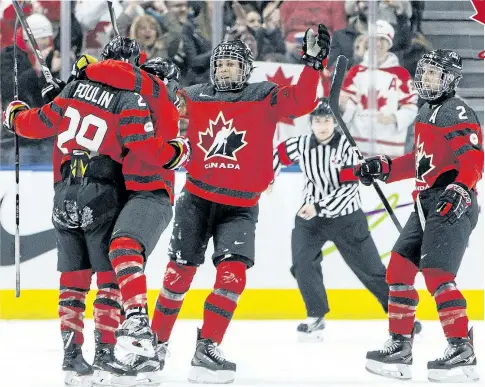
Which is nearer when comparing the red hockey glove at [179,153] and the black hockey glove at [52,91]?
the red hockey glove at [179,153]

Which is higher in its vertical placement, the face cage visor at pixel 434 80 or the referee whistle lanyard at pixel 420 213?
the face cage visor at pixel 434 80

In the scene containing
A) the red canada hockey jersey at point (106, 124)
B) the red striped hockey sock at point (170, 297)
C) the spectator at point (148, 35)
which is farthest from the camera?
the spectator at point (148, 35)

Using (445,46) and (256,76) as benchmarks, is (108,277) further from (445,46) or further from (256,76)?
(445,46)

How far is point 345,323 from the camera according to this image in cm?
594

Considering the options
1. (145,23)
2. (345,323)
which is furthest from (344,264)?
(145,23)

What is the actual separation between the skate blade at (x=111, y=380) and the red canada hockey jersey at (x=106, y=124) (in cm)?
74

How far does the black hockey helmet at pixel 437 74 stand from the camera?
13.8 feet

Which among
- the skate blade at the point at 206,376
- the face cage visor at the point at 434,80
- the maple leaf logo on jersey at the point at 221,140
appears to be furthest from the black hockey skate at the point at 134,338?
the face cage visor at the point at 434,80

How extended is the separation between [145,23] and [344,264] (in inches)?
69.8

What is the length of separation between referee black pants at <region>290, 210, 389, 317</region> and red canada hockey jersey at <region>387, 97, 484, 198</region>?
124 cm

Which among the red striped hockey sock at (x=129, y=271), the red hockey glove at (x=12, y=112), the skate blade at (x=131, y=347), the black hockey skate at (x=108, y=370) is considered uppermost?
the red hockey glove at (x=12, y=112)

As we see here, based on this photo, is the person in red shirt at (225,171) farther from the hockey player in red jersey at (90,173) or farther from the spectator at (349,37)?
the spectator at (349,37)

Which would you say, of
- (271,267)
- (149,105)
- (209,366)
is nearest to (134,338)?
(209,366)

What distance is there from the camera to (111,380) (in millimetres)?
3707
